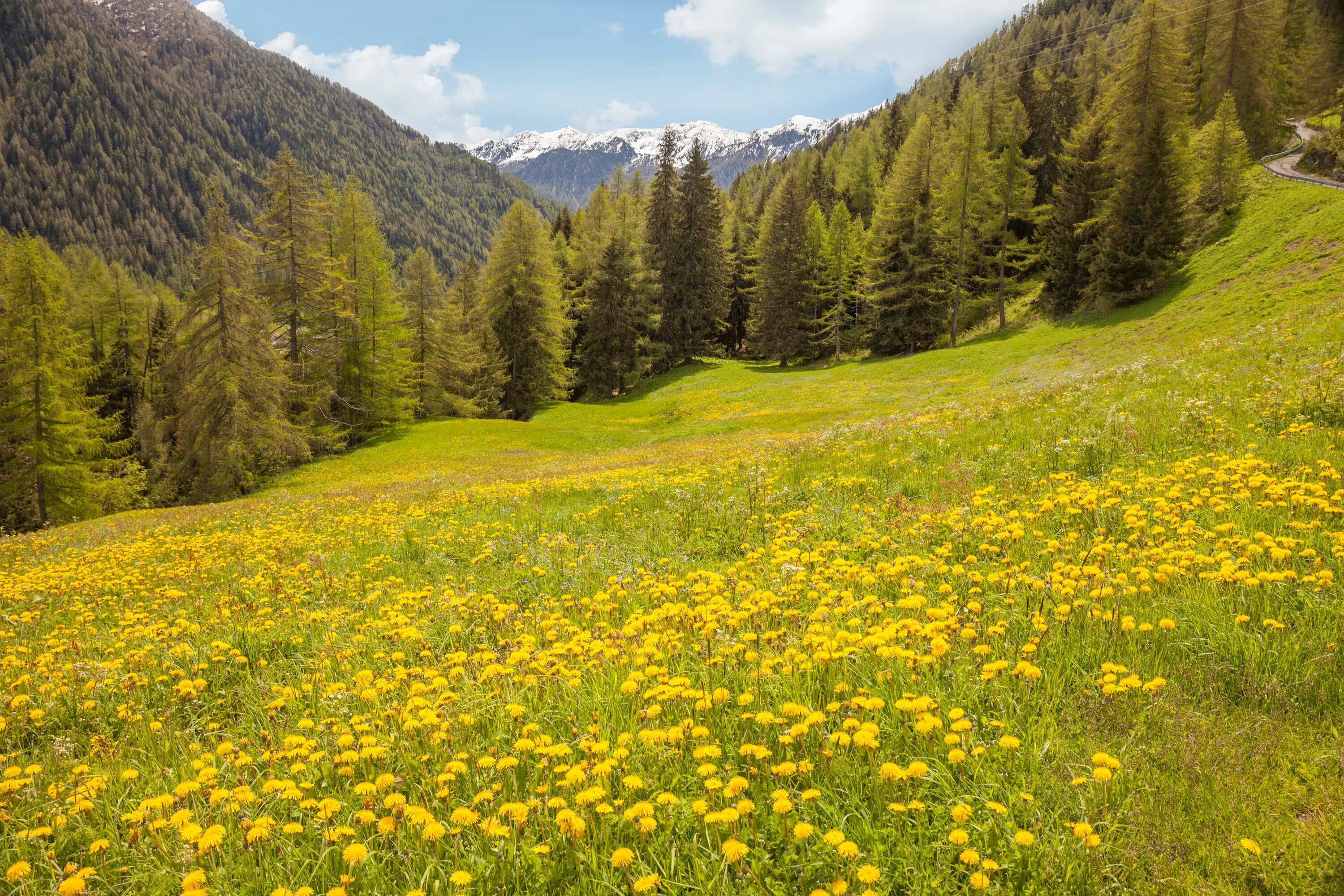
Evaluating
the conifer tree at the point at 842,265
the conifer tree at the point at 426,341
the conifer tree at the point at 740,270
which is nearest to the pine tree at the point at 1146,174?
the conifer tree at the point at 842,265

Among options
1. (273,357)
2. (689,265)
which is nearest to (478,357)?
(273,357)

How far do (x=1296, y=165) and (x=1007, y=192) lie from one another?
52.8 feet

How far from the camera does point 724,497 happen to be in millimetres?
9617

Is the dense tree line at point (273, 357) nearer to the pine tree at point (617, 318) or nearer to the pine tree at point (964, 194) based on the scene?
the pine tree at point (617, 318)

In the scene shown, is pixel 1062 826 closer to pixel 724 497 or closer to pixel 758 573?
pixel 758 573

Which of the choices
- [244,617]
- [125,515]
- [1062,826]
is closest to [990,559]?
[1062,826]

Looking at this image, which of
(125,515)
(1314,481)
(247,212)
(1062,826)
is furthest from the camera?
(247,212)

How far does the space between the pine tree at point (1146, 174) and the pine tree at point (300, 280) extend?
45278mm

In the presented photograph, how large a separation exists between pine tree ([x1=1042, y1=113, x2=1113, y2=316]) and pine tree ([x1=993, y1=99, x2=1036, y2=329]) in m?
3.43

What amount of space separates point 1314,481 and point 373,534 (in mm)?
11578

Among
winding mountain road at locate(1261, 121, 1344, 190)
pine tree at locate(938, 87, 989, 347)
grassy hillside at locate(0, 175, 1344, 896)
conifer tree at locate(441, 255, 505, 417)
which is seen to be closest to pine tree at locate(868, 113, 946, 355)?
pine tree at locate(938, 87, 989, 347)

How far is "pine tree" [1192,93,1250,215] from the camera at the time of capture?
34406mm

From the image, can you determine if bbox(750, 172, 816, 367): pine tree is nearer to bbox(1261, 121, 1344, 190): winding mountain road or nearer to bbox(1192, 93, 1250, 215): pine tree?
bbox(1192, 93, 1250, 215): pine tree

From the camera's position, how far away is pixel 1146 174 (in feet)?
109
